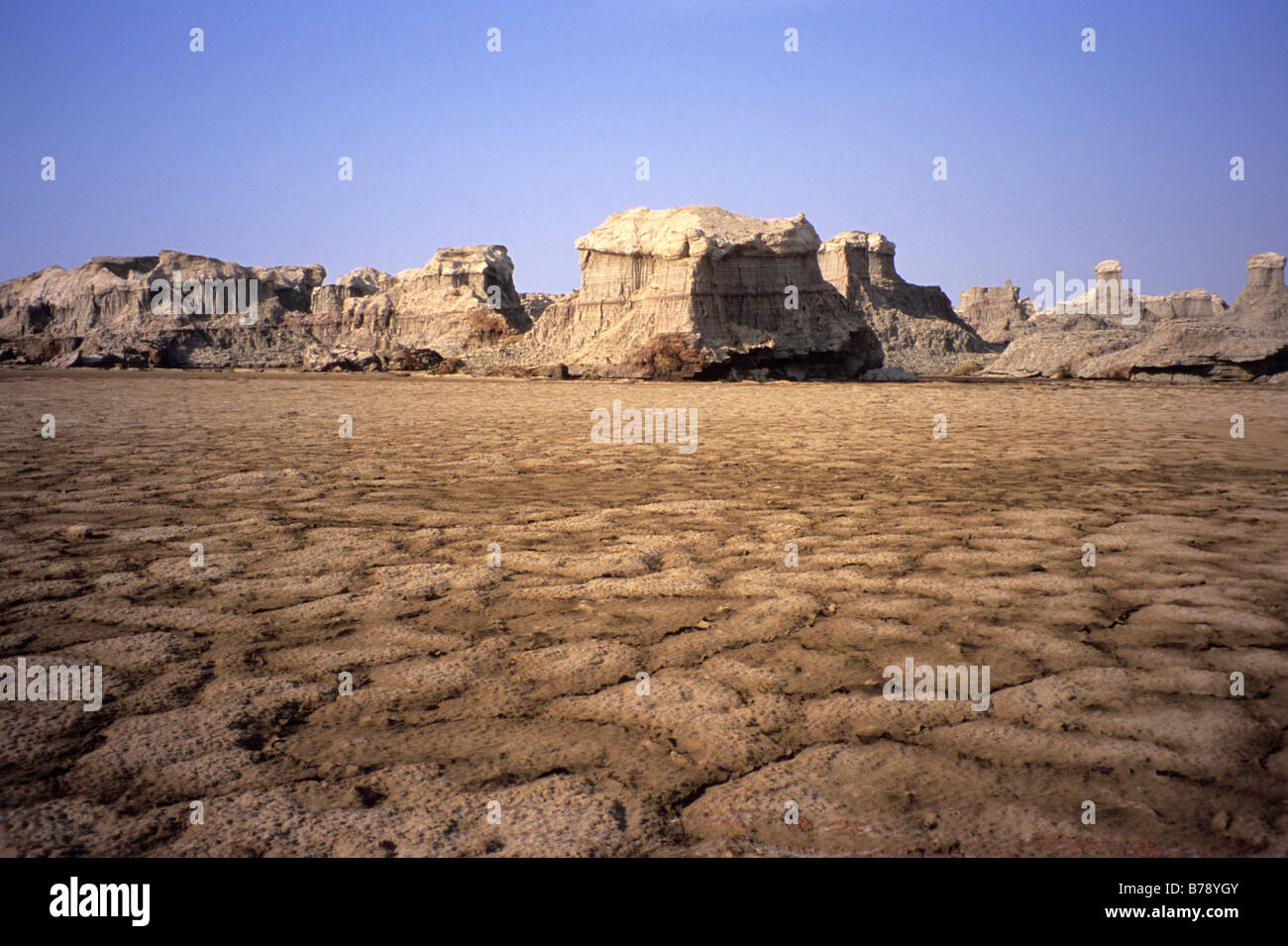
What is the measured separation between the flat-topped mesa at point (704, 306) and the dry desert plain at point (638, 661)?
1729cm

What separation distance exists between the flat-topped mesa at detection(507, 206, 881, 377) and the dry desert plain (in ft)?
56.7

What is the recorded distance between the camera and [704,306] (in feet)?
72.8

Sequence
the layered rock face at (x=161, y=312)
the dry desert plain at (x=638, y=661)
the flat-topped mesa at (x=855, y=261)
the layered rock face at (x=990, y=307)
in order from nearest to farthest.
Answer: the dry desert plain at (x=638, y=661)
the layered rock face at (x=161, y=312)
the flat-topped mesa at (x=855, y=261)
the layered rock face at (x=990, y=307)

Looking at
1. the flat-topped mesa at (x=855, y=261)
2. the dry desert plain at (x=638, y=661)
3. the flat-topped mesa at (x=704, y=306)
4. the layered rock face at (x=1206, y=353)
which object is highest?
the flat-topped mesa at (x=855, y=261)

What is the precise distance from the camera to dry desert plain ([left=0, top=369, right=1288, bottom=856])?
1.34m

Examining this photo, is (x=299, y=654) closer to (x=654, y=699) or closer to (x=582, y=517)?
(x=654, y=699)

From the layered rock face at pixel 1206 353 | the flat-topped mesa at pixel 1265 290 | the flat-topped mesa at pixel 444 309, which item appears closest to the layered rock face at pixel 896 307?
the flat-topped mesa at pixel 1265 290

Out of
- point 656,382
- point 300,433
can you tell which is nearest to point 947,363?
point 656,382

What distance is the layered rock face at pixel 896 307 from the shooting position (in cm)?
4462

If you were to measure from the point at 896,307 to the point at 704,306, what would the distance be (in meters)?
31.6

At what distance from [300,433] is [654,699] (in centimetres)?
604

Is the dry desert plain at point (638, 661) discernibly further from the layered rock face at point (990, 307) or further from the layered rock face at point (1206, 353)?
the layered rock face at point (990, 307)

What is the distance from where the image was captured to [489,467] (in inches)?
207

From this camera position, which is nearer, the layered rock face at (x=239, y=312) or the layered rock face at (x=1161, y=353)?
the layered rock face at (x=1161, y=353)
